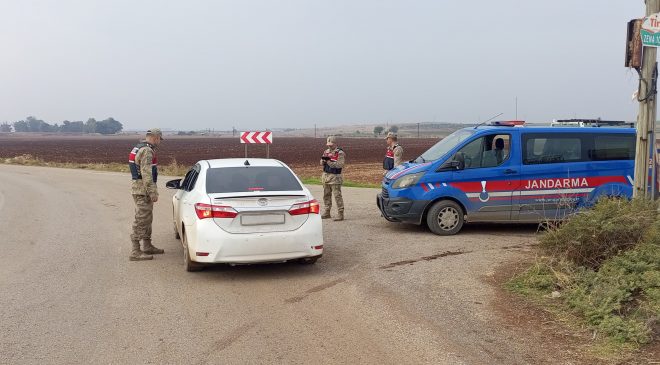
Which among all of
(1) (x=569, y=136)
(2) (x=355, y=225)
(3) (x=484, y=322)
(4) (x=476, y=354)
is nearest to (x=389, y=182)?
(2) (x=355, y=225)

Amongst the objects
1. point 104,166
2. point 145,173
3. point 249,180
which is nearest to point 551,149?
point 249,180

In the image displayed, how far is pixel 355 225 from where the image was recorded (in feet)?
35.4

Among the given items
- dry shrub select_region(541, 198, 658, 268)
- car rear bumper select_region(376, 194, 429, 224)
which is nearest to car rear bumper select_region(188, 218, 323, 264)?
dry shrub select_region(541, 198, 658, 268)

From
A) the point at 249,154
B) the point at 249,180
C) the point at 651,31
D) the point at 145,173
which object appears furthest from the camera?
the point at 249,154

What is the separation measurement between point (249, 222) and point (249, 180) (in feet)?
2.43

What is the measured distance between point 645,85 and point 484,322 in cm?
388

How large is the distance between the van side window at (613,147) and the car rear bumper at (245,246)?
5716 millimetres

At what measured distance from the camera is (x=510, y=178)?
9430mm

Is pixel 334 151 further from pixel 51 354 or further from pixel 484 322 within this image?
pixel 51 354

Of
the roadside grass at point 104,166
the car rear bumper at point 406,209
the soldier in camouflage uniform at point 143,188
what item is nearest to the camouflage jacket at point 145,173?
the soldier in camouflage uniform at point 143,188

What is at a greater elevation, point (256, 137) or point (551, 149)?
point (256, 137)

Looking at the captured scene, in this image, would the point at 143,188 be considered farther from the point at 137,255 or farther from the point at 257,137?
the point at 257,137

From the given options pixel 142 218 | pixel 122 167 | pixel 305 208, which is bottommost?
pixel 122 167

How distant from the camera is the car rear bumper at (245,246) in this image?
6.61 m
